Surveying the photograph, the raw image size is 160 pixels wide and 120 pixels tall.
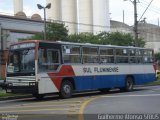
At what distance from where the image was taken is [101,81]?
2864 centimetres

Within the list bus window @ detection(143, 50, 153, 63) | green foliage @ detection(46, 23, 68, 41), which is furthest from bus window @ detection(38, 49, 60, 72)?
green foliage @ detection(46, 23, 68, 41)

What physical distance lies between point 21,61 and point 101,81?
6.27 meters

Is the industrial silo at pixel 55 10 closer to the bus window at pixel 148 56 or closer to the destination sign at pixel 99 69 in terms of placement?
the bus window at pixel 148 56

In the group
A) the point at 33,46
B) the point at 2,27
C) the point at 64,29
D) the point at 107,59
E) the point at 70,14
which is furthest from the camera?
the point at 70,14

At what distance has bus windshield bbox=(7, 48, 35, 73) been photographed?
23812mm

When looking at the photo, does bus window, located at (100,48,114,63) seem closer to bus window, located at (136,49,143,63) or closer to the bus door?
bus window, located at (136,49,143,63)

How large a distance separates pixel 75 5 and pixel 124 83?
52.7m

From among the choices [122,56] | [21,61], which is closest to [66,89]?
[21,61]

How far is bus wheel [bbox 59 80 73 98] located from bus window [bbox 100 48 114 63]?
369 cm

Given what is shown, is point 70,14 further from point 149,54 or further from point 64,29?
point 149,54

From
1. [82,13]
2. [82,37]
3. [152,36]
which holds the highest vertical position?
[82,13]

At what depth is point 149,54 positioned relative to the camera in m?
34.6

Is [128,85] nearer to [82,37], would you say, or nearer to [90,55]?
[90,55]

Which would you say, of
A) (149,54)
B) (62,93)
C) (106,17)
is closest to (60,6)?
(106,17)
